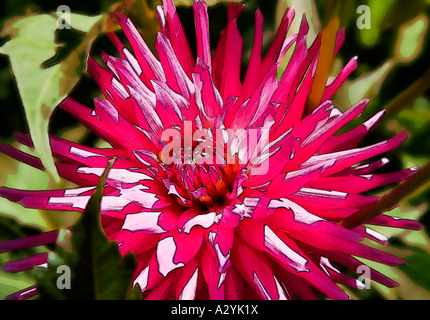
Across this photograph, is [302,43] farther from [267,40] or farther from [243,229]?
[267,40]

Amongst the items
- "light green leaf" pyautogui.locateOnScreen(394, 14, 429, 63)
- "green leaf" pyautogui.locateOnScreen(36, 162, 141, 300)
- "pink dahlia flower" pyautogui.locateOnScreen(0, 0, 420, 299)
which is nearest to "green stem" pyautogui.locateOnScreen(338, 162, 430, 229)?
"pink dahlia flower" pyautogui.locateOnScreen(0, 0, 420, 299)

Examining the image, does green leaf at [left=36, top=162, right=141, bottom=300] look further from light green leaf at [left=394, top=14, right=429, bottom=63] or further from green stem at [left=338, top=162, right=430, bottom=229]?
light green leaf at [left=394, top=14, right=429, bottom=63]

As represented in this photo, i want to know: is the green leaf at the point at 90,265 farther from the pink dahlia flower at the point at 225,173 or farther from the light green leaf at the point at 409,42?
the light green leaf at the point at 409,42

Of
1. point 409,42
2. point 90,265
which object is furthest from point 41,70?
point 409,42

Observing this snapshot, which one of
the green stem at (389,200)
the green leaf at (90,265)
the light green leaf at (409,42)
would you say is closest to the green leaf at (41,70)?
the green leaf at (90,265)

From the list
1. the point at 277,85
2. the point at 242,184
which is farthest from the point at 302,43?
the point at 242,184

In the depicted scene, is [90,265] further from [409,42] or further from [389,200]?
[409,42]

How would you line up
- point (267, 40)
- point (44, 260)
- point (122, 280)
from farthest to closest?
1. point (267, 40)
2. point (44, 260)
3. point (122, 280)
